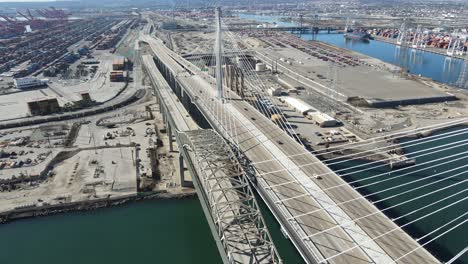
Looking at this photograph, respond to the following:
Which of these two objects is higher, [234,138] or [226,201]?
[234,138]

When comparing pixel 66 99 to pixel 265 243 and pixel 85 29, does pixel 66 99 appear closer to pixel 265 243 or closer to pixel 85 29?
pixel 265 243

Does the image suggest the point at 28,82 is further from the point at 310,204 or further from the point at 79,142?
the point at 310,204

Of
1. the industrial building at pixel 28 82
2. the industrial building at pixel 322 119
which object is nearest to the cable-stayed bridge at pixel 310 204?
the industrial building at pixel 322 119

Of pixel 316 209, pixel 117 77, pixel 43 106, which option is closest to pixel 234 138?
pixel 316 209

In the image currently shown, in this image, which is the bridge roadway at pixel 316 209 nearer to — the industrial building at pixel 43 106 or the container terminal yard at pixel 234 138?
the container terminal yard at pixel 234 138

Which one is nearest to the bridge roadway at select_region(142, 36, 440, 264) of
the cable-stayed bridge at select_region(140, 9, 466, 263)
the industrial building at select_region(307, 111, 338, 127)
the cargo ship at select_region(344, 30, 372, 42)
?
the cable-stayed bridge at select_region(140, 9, 466, 263)

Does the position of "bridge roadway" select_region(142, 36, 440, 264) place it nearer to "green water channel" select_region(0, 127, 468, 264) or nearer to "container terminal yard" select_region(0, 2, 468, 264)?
"container terminal yard" select_region(0, 2, 468, 264)
